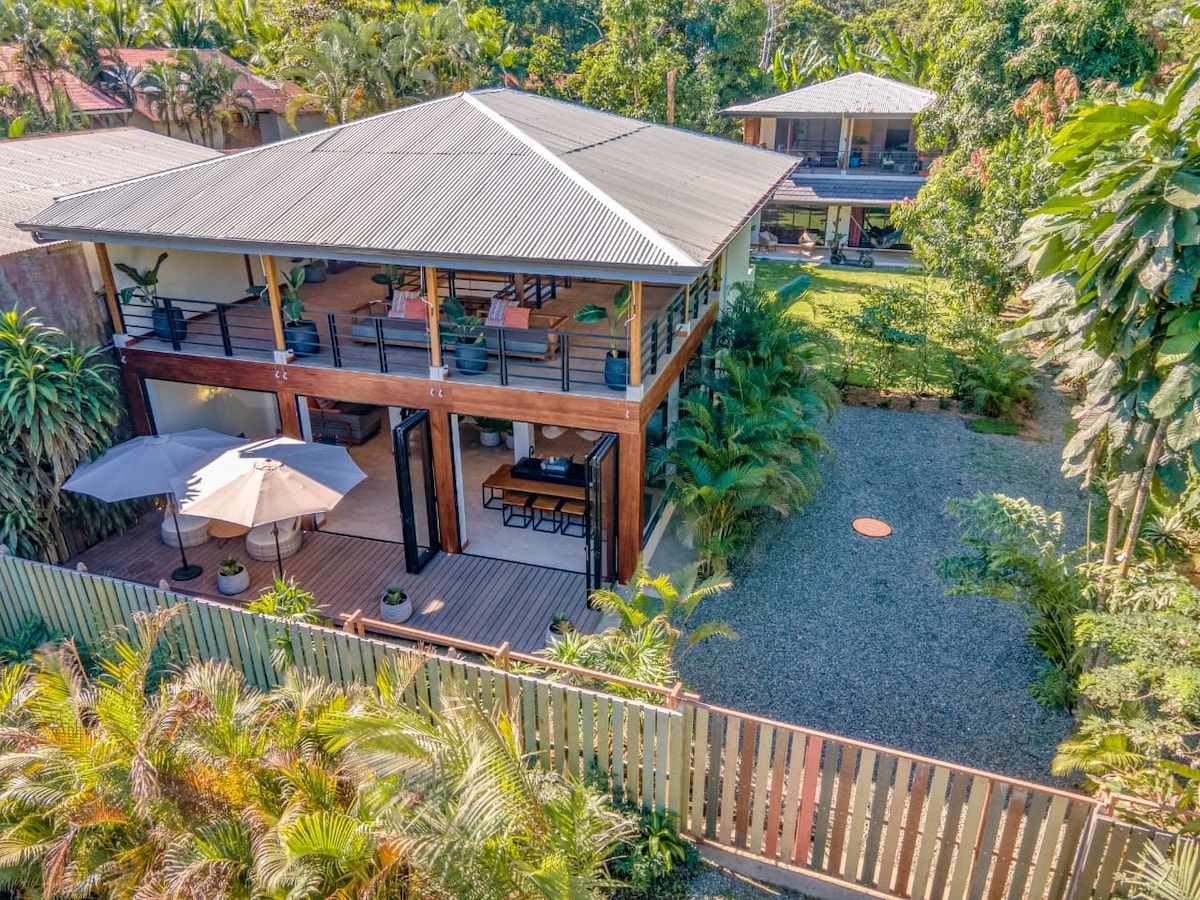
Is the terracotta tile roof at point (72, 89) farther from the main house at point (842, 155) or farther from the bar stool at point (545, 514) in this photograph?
the bar stool at point (545, 514)

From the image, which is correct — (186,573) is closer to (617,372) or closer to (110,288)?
(110,288)

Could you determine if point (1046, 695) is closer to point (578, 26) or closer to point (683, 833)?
point (683, 833)

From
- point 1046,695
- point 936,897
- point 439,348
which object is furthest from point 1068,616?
point 439,348

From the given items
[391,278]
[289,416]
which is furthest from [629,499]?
[391,278]

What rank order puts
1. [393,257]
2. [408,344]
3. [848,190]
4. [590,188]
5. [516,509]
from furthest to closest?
[848,190], [516,509], [408,344], [590,188], [393,257]

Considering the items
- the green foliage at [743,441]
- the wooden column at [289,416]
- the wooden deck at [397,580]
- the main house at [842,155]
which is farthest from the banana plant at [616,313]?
the main house at [842,155]

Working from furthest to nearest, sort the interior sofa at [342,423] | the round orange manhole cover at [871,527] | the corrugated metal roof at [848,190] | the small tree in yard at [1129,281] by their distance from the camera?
the corrugated metal roof at [848,190]
the interior sofa at [342,423]
the round orange manhole cover at [871,527]
the small tree in yard at [1129,281]
